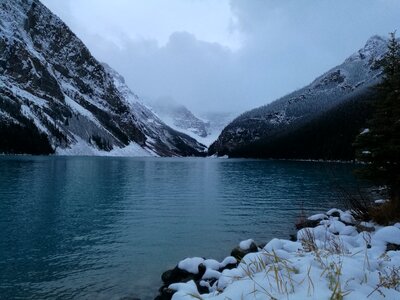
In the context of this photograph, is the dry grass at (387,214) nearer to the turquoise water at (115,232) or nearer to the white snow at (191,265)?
the turquoise water at (115,232)

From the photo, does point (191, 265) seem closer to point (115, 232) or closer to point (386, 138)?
point (115, 232)

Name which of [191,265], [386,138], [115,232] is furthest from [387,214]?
[115,232]

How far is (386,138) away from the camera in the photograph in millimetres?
21297

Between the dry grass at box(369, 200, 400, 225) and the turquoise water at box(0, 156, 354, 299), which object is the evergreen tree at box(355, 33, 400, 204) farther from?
the turquoise water at box(0, 156, 354, 299)

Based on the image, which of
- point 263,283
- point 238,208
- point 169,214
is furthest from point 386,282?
point 238,208

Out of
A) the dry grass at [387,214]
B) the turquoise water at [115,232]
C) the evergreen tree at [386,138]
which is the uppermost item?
the evergreen tree at [386,138]

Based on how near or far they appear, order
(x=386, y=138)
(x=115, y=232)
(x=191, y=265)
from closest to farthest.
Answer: (x=191, y=265) → (x=386, y=138) → (x=115, y=232)

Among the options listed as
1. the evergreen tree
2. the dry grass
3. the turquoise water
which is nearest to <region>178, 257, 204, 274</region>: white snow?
the turquoise water

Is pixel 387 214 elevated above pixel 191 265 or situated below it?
above

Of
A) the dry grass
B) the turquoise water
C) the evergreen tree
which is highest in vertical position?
the evergreen tree

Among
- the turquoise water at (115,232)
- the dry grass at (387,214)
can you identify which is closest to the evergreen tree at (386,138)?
the dry grass at (387,214)

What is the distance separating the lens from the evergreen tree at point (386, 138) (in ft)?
67.6

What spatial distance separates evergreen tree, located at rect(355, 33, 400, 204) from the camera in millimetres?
20594

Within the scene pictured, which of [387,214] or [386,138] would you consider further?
[386,138]
